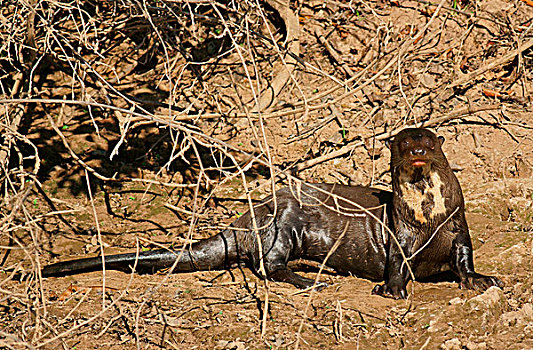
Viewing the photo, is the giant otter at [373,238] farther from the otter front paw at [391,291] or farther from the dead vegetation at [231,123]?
the dead vegetation at [231,123]

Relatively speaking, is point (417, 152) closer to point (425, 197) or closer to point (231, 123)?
point (425, 197)

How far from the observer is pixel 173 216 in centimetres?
516

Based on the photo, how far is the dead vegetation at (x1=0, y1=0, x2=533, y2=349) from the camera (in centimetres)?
412

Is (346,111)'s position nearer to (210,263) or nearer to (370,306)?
(210,263)

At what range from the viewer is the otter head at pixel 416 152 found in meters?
3.65

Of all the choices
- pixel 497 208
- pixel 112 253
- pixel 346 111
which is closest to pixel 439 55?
pixel 346 111

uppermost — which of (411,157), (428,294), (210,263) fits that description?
(411,157)

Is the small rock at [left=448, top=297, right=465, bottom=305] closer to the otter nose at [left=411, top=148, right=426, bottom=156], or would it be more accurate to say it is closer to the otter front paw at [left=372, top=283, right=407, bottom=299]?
the otter front paw at [left=372, top=283, right=407, bottom=299]

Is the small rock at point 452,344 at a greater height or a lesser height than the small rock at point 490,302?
lesser

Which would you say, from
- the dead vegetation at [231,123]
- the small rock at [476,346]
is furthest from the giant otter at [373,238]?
the small rock at [476,346]

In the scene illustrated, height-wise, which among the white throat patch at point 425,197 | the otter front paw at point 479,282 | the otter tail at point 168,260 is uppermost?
the white throat patch at point 425,197

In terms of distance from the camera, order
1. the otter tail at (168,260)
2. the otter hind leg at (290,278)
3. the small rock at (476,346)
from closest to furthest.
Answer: the small rock at (476,346) < the otter hind leg at (290,278) < the otter tail at (168,260)

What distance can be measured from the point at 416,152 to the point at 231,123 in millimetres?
2385

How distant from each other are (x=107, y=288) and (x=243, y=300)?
85cm
